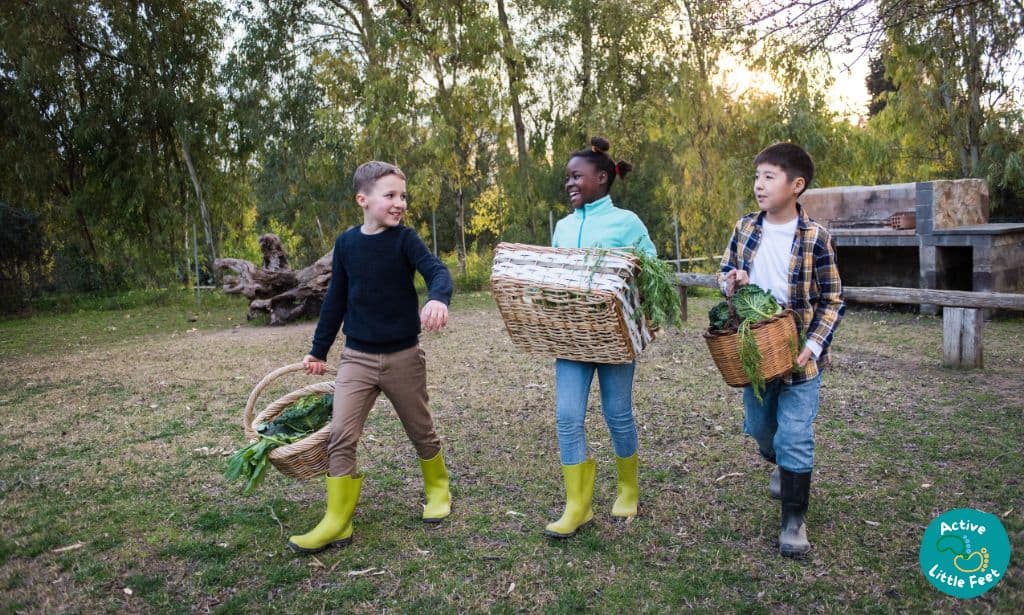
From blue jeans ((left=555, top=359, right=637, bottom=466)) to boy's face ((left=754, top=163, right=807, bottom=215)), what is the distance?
947 mm

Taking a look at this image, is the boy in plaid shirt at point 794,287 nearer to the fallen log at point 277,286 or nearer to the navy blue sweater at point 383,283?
the navy blue sweater at point 383,283

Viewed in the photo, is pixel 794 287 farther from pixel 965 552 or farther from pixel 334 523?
pixel 334 523

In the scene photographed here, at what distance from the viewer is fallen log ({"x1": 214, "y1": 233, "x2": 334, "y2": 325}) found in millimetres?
12461

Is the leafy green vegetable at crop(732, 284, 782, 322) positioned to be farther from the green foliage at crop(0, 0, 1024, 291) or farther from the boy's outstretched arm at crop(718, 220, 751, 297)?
the green foliage at crop(0, 0, 1024, 291)

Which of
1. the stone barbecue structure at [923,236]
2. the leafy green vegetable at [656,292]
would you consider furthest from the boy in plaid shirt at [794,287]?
the stone barbecue structure at [923,236]

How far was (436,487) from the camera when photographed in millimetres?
3939

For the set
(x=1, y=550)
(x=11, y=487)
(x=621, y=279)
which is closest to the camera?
(x=621, y=279)

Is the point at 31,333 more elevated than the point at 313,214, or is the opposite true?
the point at 313,214

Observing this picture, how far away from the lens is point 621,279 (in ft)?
10.0

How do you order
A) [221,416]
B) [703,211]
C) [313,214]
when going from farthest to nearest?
1. [313,214]
2. [703,211]
3. [221,416]

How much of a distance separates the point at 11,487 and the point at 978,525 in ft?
16.5

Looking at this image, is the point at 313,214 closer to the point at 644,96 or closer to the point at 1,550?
the point at 644,96

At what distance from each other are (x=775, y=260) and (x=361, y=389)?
6.48ft

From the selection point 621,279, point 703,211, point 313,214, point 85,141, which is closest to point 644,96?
point 703,211
